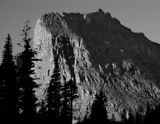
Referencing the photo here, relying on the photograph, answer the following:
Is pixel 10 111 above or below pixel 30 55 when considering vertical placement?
below

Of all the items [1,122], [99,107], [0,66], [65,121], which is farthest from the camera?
[99,107]

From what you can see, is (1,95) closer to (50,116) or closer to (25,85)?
(25,85)

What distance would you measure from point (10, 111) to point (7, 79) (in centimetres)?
329

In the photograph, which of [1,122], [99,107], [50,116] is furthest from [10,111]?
[99,107]

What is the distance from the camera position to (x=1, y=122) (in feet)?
117

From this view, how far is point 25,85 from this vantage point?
122 feet

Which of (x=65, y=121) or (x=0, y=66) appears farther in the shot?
(x=65, y=121)

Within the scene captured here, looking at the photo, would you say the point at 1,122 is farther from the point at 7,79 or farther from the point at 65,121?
the point at 65,121

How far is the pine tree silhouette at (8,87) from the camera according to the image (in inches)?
1426

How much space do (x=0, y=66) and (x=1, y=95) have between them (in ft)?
9.23

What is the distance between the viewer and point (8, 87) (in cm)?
3747

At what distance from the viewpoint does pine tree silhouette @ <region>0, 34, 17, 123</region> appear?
3622 cm

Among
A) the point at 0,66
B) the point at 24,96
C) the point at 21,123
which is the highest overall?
the point at 0,66

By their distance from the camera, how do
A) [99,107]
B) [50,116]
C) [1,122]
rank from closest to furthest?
[1,122], [50,116], [99,107]
